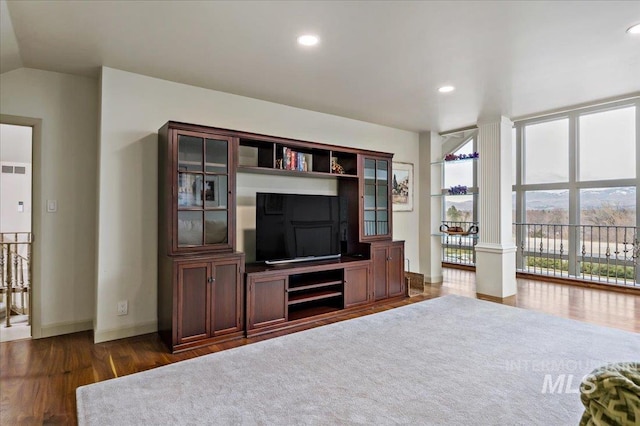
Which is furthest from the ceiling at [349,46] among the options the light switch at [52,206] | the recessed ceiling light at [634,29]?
the light switch at [52,206]

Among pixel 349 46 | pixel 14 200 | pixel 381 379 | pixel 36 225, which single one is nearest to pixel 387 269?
pixel 381 379

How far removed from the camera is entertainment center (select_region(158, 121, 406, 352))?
10.1 ft

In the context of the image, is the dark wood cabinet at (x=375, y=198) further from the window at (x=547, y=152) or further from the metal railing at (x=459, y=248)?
the window at (x=547, y=152)

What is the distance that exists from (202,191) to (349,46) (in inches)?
71.3

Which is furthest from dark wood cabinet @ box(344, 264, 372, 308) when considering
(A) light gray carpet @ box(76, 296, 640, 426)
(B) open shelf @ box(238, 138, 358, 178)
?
(B) open shelf @ box(238, 138, 358, 178)

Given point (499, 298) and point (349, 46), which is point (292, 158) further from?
point (499, 298)

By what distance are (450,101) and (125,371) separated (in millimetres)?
4224

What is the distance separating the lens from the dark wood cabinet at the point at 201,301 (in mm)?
2971

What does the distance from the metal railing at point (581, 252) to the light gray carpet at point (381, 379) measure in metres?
2.68

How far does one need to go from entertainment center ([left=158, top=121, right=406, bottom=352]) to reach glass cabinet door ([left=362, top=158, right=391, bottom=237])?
0.05 feet

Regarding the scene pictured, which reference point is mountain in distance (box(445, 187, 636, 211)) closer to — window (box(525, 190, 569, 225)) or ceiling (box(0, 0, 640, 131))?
window (box(525, 190, 569, 225))

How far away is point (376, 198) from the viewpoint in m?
4.75

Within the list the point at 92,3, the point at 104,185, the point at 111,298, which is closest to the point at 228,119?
the point at 104,185

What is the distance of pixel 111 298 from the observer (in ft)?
10.5
